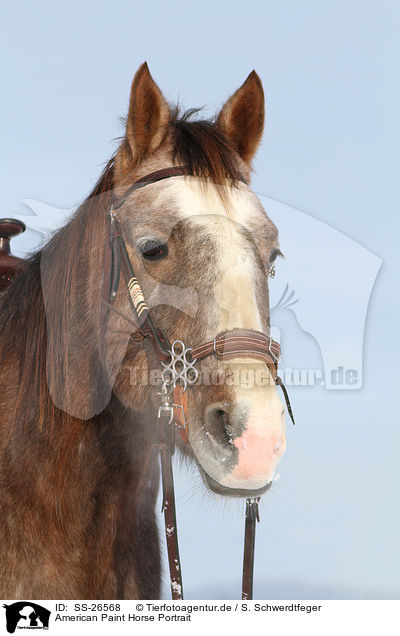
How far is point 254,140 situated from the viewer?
12.8ft

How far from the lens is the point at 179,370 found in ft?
9.99

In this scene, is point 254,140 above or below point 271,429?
above

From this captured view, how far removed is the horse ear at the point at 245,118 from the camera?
380 cm

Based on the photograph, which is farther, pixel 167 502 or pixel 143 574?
pixel 143 574

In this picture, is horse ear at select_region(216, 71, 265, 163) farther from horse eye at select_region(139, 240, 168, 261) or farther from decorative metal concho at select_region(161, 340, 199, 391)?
decorative metal concho at select_region(161, 340, 199, 391)

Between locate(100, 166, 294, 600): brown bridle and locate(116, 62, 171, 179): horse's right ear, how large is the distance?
24cm

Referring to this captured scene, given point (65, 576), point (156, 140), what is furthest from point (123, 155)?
point (65, 576)

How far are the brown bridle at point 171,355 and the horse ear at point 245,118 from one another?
17.2 inches

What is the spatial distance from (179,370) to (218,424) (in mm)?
356

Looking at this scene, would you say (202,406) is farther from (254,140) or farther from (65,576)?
(254,140)

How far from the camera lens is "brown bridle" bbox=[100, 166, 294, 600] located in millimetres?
2883

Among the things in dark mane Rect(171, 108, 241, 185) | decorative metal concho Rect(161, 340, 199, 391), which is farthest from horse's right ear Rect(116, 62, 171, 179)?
decorative metal concho Rect(161, 340, 199, 391)

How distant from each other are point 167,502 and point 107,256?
1375 mm
